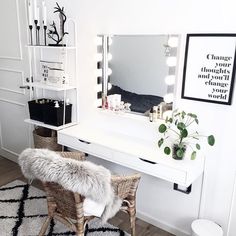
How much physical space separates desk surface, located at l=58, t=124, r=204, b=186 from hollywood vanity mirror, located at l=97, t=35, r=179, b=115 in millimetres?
238

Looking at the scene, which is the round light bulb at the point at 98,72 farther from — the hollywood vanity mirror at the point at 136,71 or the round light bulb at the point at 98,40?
the round light bulb at the point at 98,40

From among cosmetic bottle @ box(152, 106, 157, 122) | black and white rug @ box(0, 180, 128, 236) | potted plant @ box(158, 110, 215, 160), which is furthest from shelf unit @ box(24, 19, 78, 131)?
potted plant @ box(158, 110, 215, 160)

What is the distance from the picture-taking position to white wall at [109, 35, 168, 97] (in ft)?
6.55

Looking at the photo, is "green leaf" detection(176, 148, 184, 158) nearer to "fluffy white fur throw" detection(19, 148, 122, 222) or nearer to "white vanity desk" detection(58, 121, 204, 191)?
"white vanity desk" detection(58, 121, 204, 191)

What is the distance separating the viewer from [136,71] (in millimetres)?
2152

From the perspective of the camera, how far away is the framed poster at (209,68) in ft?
5.48

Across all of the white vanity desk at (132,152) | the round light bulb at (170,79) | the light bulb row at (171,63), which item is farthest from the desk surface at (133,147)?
the round light bulb at (170,79)

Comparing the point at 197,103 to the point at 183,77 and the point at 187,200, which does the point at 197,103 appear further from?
the point at 187,200

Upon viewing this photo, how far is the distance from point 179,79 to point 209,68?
0.22 metres

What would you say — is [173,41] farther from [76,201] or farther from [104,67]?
[76,201]

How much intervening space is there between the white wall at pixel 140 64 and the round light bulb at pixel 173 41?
0.04 meters

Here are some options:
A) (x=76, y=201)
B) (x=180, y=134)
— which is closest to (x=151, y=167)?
(x=180, y=134)

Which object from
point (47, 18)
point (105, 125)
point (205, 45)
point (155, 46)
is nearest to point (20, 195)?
point (105, 125)

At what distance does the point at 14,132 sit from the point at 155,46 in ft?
6.77
